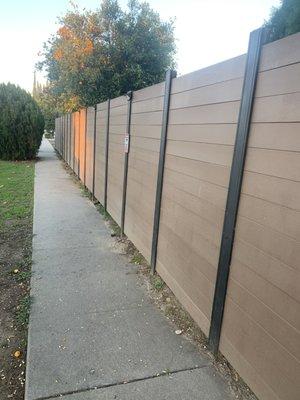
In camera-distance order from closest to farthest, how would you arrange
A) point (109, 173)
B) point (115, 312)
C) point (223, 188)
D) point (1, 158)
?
point (223, 188)
point (115, 312)
point (109, 173)
point (1, 158)

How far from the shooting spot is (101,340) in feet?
8.86

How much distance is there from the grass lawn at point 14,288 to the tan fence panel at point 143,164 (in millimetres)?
1375

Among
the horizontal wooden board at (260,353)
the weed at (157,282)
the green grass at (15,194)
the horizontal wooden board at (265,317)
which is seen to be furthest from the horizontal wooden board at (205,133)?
the green grass at (15,194)

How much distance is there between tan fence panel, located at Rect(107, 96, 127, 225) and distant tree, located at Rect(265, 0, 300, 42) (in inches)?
90.9

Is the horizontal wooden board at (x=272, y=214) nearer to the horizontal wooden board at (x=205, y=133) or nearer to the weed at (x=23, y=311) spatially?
the horizontal wooden board at (x=205, y=133)

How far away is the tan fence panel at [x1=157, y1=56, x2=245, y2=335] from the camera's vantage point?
2.39m

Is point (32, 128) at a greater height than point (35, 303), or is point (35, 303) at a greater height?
point (32, 128)

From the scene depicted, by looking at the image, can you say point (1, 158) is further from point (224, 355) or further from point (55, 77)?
point (224, 355)

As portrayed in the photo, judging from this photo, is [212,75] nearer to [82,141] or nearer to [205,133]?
[205,133]

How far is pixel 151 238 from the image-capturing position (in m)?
3.93

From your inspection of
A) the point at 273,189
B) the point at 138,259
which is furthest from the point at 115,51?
the point at 273,189

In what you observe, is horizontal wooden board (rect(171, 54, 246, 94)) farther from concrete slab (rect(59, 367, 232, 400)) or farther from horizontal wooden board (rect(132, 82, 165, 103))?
concrete slab (rect(59, 367, 232, 400))

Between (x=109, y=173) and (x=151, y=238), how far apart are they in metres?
2.51

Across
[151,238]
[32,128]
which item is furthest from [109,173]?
[32,128]
